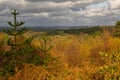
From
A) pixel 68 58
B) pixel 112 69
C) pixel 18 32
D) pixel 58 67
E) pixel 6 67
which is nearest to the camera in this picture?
pixel 112 69

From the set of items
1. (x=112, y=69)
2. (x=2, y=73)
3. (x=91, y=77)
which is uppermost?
(x=112, y=69)

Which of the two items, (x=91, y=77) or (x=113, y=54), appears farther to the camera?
(x=91, y=77)

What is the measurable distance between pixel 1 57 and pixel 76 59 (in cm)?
5387

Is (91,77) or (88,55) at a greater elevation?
(91,77)

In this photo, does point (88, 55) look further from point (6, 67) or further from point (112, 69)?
point (112, 69)

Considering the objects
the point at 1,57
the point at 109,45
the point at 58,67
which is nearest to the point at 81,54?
the point at 109,45

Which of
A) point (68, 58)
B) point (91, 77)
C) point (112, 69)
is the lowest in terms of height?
point (68, 58)

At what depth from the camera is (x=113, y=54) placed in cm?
1752

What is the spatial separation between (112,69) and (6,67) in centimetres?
2200

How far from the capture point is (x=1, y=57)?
130 ft

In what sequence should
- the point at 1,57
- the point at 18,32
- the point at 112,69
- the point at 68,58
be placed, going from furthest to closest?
the point at 68,58 → the point at 1,57 → the point at 18,32 → the point at 112,69

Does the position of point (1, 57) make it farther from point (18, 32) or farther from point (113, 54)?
point (113, 54)

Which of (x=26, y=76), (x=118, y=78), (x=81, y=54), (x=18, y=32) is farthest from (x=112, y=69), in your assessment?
(x=81, y=54)

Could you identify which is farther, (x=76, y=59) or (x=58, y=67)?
(x=76, y=59)
